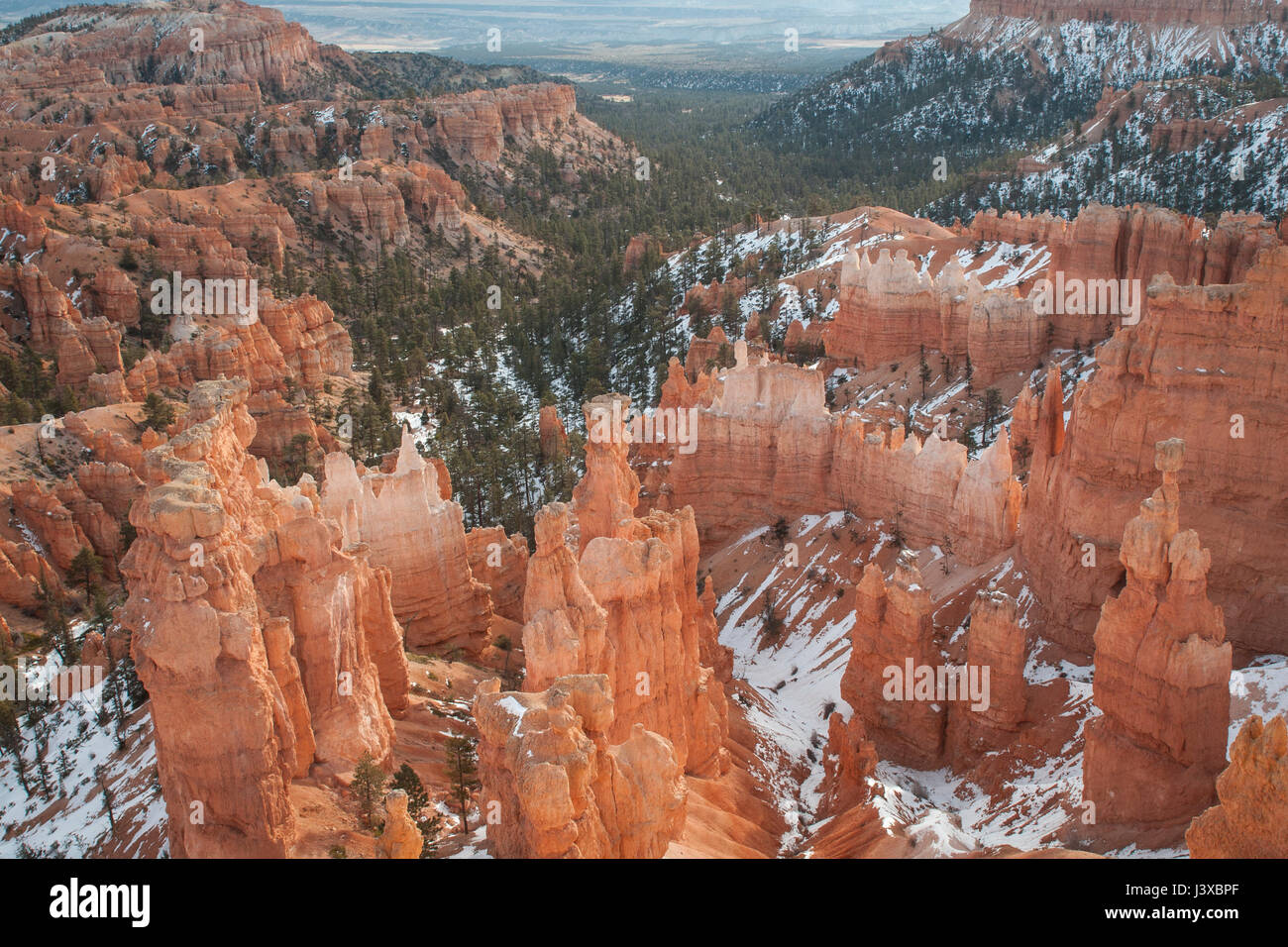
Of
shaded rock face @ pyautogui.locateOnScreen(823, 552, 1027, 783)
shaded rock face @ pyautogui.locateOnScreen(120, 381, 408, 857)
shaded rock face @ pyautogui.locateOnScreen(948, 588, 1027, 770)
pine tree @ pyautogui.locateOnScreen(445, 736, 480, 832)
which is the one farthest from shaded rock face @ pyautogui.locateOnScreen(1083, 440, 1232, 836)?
shaded rock face @ pyautogui.locateOnScreen(120, 381, 408, 857)

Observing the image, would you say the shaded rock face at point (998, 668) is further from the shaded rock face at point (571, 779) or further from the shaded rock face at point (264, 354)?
the shaded rock face at point (264, 354)

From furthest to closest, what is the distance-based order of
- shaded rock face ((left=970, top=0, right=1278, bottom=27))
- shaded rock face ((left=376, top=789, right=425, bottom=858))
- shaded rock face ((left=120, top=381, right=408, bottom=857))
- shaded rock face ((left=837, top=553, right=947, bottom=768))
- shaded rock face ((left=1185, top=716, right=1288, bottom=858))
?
shaded rock face ((left=970, top=0, right=1278, bottom=27))
shaded rock face ((left=837, top=553, right=947, bottom=768))
shaded rock face ((left=120, top=381, right=408, bottom=857))
shaded rock face ((left=376, top=789, right=425, bottom=858))
shaded rock face ((left=1185, top=716, right=1288, bottom=858))

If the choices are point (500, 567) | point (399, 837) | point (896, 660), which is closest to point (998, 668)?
point (896, 660)

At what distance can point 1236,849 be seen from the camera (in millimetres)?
14516

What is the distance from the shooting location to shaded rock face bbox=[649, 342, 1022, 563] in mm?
34906

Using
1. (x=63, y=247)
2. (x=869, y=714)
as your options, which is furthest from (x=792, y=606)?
(x=63, y=247)

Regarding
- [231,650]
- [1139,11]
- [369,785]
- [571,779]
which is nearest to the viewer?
[571,779]

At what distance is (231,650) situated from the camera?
16.5 metres

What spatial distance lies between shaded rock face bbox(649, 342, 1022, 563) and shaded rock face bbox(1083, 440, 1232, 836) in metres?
12.3

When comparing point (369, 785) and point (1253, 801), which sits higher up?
point (1253, 801)

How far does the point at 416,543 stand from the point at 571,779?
1777 cm

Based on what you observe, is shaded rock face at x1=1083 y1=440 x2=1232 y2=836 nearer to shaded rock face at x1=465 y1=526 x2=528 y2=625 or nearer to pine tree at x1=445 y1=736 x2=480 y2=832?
pine tree at x1=445 y1=736 x2=480 y2=832

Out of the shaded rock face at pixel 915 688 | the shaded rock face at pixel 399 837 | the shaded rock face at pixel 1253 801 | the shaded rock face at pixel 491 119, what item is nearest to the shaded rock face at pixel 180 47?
the shaded rock face at pixel 491 119

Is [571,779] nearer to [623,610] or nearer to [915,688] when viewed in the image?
[623,610]
